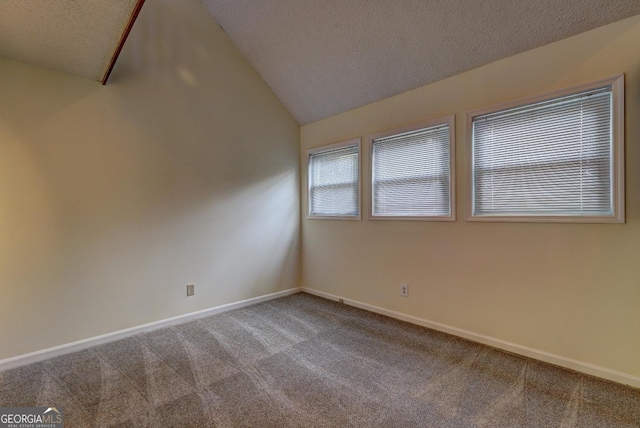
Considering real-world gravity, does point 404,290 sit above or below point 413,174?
below

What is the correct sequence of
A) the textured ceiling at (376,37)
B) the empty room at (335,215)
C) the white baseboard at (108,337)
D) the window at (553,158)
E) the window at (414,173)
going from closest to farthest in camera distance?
the empty room at (335,215) → the window at (553,158) → the textured ceiling at (376,37) → the white baseboard at (108,337) → the window at (414,173)

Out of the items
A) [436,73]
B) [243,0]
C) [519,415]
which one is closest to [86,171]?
[243,0]

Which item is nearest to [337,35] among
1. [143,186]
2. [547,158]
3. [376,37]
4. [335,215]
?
[376,37]

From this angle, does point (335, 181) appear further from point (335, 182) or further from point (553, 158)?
point (553, 158)

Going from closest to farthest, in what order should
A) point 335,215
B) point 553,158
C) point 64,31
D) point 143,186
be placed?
1. point 64,31
2. point 553,158
3. point 143,186
4. point 335,215

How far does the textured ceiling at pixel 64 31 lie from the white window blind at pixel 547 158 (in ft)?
9.29

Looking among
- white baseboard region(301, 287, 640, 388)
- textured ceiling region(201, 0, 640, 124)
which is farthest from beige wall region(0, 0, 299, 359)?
white baseboard region(301, 287, 640, 388)

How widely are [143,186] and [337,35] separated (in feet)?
7.97

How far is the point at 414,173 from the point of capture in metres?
3.14

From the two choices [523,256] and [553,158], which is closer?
[553,158]

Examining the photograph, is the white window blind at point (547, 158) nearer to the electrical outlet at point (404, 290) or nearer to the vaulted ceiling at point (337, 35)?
the vaulted ceiling at point (337, 35)

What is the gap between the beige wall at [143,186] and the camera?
7.73ft

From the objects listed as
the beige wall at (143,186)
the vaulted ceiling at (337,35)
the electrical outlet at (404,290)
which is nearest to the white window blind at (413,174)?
the vaulted ceiling at (337,35)

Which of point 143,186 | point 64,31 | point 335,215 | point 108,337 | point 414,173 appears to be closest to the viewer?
point 64,31
